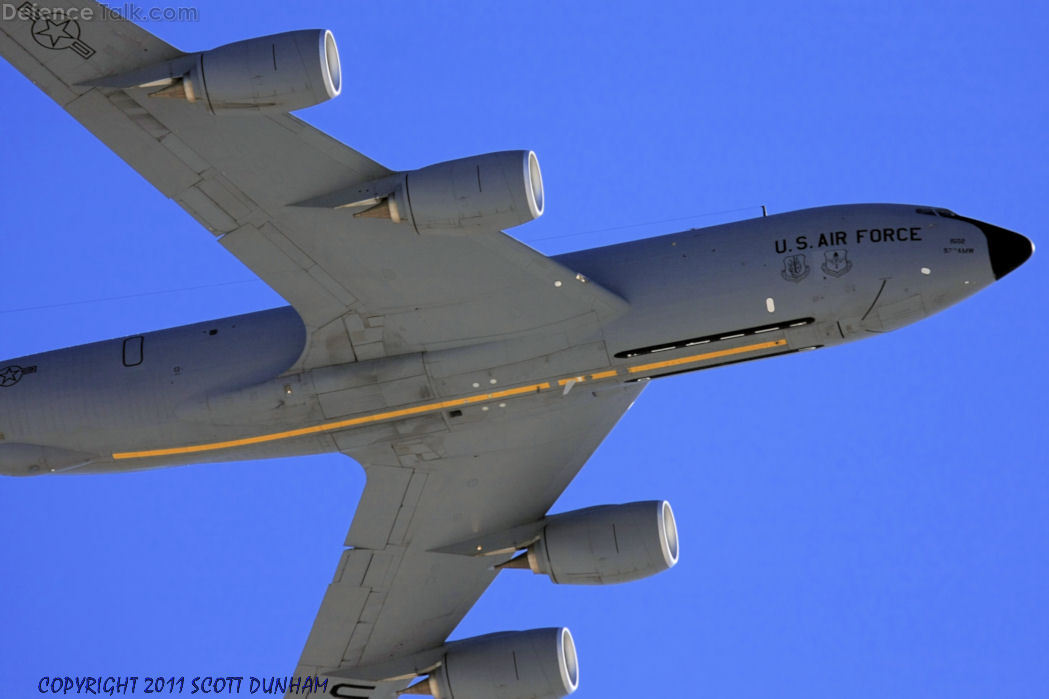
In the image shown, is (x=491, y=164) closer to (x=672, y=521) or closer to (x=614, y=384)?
(x=614, y=384)

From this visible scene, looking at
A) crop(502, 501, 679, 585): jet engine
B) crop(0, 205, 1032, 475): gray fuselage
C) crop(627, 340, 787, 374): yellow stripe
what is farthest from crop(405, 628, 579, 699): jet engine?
crop(627, 340, 787, 374): yellow stripe

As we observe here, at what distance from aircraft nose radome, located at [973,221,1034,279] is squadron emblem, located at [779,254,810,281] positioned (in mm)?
3400

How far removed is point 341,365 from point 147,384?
3677mm

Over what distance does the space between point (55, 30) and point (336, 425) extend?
8537 mm

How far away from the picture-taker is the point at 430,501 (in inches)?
1248

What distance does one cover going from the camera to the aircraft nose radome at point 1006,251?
2850 centimetres

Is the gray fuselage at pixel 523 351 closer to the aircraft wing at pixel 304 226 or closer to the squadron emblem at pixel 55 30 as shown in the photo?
the aircraft wing at pixel 304 226

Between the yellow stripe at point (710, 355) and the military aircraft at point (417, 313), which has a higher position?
the military aircraft at point (417, 313)

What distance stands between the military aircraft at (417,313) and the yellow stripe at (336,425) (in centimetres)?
6

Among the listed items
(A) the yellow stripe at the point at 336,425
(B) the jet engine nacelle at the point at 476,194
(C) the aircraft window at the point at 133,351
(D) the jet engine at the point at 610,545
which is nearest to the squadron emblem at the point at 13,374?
(C) the aircraft window at the point at 133,351

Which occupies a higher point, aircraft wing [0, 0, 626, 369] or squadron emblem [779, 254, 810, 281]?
aircraft wing [0, 0, 626, 369]

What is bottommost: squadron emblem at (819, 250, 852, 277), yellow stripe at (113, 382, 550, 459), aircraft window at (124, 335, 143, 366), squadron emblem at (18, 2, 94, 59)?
yellow stripe at (113, 382, 550, 459)

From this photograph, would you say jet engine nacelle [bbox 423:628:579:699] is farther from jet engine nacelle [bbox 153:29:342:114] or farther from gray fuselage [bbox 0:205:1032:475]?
jet engine nacelle [bbox 153:29:342:114]

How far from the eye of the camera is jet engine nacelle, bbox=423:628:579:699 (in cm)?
3108
